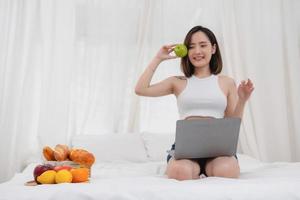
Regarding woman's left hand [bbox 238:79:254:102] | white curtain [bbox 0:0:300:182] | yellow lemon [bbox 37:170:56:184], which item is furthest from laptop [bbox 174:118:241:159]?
white curtain [bbox 0:0:300:182]

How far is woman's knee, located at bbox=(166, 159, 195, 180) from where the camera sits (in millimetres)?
1470

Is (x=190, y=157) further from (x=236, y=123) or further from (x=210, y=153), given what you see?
(x=236, y=123)

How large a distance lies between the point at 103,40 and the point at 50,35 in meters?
0.43

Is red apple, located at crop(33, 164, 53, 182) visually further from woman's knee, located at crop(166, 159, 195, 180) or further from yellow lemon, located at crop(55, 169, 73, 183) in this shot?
woman's knee, located at crop(166, 159, 195, 180)

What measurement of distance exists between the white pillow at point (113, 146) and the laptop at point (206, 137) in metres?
1.08

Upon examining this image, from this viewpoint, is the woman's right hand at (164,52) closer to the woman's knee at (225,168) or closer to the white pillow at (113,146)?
the woman's knee at (225,168)

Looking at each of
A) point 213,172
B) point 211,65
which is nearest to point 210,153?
point 213,172

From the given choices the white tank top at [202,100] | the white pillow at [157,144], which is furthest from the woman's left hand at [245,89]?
the white pillow at [157,144]

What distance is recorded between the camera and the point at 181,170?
1469 mm

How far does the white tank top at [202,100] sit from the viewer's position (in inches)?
69.2

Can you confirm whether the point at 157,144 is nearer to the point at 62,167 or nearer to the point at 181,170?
the point at 181,170

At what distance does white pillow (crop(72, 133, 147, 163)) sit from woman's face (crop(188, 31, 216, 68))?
101cm

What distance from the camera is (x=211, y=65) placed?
1932 mm

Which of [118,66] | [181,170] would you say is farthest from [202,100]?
[118,66]
